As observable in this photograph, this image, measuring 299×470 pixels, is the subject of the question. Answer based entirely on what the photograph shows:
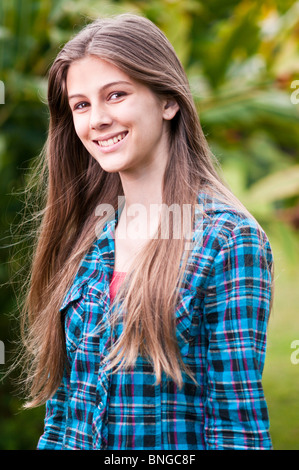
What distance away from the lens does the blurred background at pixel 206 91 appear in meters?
3.46

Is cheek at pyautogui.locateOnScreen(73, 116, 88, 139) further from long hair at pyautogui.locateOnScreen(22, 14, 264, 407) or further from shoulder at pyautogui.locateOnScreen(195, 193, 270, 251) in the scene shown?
shoulder at pyautogui.locateOnScreen(195, 193, 270, 251)

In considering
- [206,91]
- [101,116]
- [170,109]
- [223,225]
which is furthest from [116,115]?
[206,91]

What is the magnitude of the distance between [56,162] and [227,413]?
801 millimetres

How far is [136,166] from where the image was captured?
4.74 ft

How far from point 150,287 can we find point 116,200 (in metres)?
0.41

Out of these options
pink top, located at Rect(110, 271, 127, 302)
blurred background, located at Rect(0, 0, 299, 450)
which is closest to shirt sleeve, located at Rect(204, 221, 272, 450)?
pink top, located at Rect(110, 271, 127, 302)

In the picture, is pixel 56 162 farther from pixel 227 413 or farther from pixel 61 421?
pixel 227 413

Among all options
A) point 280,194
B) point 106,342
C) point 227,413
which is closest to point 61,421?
point 106,342

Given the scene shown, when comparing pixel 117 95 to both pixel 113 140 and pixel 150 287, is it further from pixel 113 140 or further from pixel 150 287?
pixel 150 287

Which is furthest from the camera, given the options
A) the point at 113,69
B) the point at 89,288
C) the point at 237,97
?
the point at 237,97

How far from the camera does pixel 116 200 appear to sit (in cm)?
168

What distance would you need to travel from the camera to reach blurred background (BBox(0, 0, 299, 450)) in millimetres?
3455

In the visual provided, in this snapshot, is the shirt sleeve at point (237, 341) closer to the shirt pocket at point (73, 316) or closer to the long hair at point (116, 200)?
the long hair at point (116, 200)

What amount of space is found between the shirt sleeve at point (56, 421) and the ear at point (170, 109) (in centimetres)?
66
